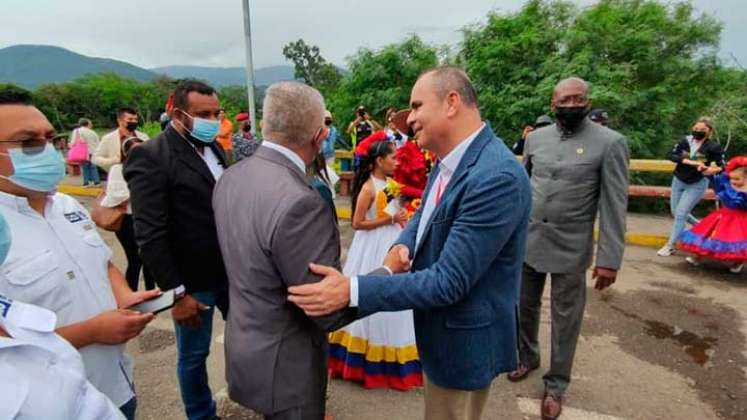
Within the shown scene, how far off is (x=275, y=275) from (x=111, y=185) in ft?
10.5

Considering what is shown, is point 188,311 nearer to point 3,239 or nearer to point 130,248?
point 3,239

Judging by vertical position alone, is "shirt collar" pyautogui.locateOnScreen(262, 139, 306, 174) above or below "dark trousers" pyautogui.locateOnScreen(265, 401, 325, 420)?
above

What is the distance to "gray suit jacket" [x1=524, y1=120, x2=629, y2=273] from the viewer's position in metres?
2.81

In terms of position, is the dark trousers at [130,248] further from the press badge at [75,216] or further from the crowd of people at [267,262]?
the press badge at [75,216]

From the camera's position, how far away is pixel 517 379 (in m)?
3.41

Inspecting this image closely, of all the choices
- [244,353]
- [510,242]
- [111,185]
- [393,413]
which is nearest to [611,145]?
[510,242]

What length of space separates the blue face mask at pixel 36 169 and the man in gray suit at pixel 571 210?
2.81m

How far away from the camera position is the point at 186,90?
271cm

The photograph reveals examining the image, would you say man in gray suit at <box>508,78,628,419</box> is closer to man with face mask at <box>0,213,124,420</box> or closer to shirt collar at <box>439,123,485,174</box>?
shirt collar at <box>439,123,485,174</box>

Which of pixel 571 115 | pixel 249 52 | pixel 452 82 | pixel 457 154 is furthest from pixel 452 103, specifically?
pixel 249 52

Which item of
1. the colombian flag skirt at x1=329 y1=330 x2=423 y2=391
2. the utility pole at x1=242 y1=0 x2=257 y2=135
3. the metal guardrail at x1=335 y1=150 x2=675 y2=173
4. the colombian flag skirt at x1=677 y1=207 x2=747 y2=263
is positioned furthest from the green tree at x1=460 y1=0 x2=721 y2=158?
the colombian flag skirt at x1=329 y1=330 x2=423 y2=391

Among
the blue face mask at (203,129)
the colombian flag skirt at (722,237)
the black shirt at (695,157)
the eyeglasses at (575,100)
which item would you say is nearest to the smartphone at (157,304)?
the blue face mask at (203,129)

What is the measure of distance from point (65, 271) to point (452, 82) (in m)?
1.67

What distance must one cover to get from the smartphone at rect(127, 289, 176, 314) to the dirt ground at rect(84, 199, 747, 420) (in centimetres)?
147
